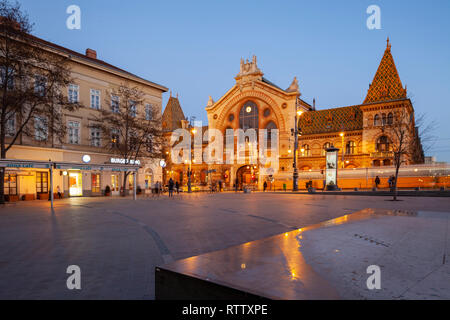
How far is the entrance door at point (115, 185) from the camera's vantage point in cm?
3284

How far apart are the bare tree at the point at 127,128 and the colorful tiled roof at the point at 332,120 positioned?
32.6 m

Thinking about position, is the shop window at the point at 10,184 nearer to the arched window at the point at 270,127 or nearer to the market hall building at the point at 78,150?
the market hall building at the point at 78,150

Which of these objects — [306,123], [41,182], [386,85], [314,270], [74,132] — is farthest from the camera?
[306,123]

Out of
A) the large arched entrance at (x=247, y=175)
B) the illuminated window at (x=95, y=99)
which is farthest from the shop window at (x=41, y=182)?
the large arched entrance at (x=247, y=175)

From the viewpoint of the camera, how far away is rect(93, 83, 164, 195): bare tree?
29531 millimetres

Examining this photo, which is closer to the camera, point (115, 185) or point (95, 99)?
point (95, 99)

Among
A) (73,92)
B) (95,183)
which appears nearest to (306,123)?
(95,183)

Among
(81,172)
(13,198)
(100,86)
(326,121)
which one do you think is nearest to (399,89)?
(326,121)

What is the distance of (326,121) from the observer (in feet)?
181

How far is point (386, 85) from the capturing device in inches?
1876

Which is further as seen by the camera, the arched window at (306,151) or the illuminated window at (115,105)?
the arched window at (306,151)

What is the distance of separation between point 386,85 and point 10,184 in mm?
51901

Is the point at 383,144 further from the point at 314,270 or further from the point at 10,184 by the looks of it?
the point at 314,270
